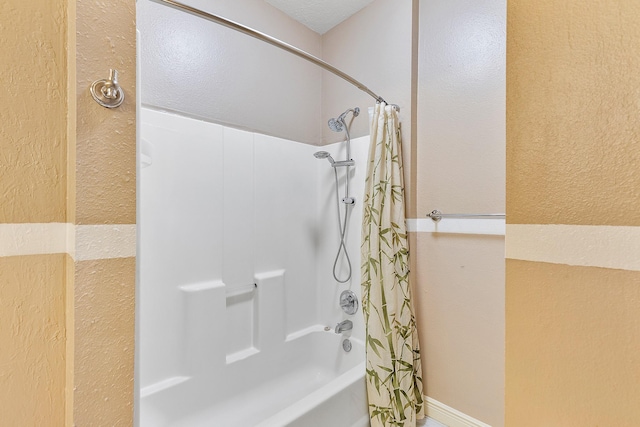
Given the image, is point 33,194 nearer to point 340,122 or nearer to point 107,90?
point 107,90

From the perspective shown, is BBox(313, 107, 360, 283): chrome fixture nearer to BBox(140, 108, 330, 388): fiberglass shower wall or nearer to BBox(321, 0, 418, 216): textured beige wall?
BBox(321, 0, 418, 216): textured beige wall

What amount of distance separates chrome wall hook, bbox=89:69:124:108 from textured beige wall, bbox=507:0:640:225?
83 cm

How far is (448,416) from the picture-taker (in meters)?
1.49

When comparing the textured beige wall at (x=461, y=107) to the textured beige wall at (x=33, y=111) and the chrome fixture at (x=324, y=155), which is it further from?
the textured beige wall at (x=33, y=111)

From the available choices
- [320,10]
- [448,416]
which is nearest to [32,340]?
[448,416]

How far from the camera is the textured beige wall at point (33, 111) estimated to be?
55 centimetres

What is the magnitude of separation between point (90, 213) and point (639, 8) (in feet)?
3.41

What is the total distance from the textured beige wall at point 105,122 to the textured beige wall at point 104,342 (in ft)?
0.39

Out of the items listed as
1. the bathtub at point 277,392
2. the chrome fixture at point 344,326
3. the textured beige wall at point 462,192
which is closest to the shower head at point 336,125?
the textured beige wall at point 462,192

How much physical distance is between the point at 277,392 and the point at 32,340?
55.3 inches

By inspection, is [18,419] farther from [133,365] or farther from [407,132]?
[407,132]

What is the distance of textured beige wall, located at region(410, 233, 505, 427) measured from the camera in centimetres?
136

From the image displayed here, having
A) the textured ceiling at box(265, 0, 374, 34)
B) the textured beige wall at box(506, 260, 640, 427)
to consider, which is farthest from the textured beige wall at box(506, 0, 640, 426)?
the textured ceiling at box(265, 0, 374, 34)

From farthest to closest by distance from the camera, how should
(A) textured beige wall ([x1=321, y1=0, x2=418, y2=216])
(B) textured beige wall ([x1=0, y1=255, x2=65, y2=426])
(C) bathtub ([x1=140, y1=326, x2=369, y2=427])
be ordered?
(A) textured beige wall ([x1=321, y1=0, x2=418, y2=216]), (C) bathtub ([x1=140, y1=326, x2=369, y2=427]), (B) textured beige wall ([x1=0, y1=255, x2=65, y2=426])
